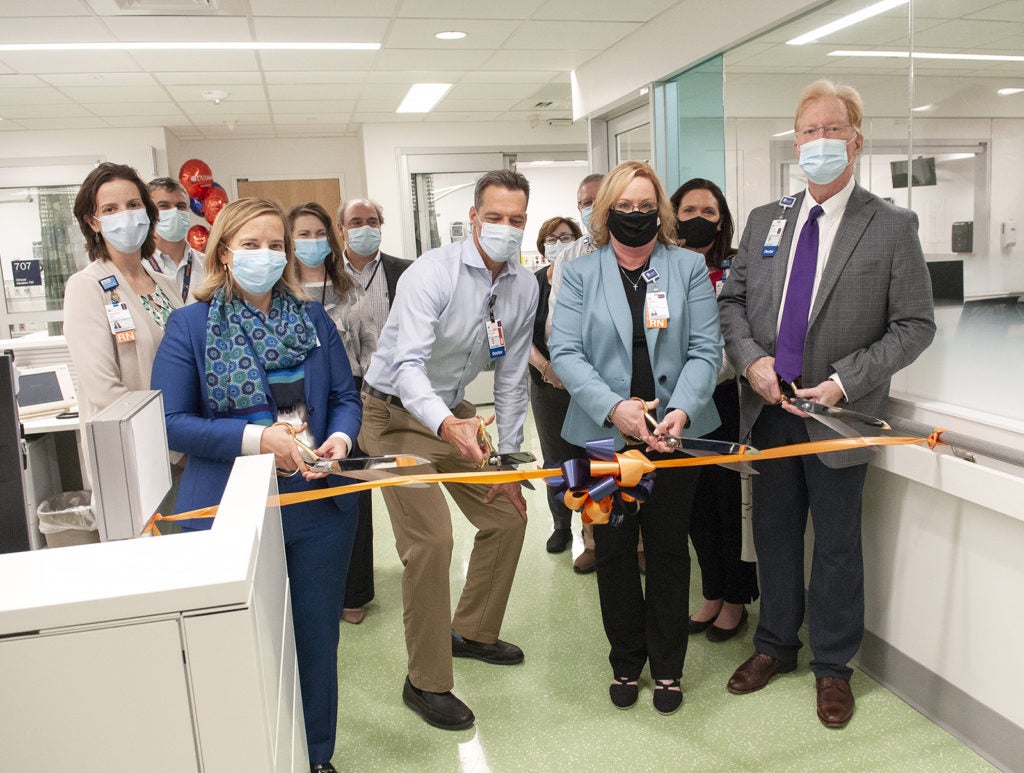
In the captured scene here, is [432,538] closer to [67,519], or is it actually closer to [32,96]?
[67,519]

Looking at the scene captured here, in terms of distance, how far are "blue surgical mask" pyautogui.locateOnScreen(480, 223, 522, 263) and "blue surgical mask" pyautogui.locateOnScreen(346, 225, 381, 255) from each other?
1065 mm

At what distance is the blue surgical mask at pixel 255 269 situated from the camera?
6.34 ft

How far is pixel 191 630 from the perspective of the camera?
27.2 inches

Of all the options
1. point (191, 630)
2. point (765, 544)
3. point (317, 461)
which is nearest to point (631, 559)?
point (765, 544)

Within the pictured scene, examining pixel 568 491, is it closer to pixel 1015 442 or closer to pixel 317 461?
pixel 317 461

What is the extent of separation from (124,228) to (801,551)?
93.9 inches

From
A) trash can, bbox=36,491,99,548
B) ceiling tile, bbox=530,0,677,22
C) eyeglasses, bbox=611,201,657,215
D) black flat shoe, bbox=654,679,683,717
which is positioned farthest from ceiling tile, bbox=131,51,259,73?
black flat shoe, bbox=654,679,683,717

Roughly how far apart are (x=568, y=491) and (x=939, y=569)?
47.3 inches

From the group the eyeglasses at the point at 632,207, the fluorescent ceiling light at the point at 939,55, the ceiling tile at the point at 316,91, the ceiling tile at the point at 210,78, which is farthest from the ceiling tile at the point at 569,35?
the eyeglasses at the point at 632,207

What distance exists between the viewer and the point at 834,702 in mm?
2361

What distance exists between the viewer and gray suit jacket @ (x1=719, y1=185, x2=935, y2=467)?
2199mm

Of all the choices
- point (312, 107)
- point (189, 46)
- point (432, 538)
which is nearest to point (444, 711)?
point (432, 538)

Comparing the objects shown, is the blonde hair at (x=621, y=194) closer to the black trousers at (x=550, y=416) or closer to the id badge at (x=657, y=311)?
the id badge at (x=657, y=311)

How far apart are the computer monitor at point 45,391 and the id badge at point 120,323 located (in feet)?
5.68
